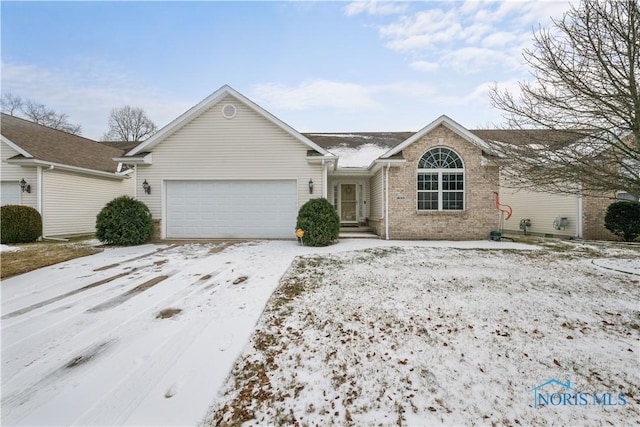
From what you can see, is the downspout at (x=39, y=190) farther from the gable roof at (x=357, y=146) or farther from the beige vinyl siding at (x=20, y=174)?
the gable roof at (x=357, y=146)

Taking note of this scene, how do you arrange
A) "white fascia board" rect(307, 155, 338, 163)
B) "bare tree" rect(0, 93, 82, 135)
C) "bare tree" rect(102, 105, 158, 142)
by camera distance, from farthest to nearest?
1. "bare tree" rect(102, 105, 158, 142)
2. "bare tree" rect(0, 93, 82, 135)
3. "white fascia board" rect(307, 155, 338, 163)

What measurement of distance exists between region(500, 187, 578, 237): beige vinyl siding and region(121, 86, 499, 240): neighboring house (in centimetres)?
290

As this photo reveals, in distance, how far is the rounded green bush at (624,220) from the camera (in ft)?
33.8

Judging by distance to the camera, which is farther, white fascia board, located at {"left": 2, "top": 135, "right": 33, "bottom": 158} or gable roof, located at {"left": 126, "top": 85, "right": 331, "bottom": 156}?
white fascia board, located at {"left": 2, "top": 135, "right": 33, "bottom": 158}

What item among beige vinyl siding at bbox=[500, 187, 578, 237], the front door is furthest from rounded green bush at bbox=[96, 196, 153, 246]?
beige vinyl siding at bbox=[500, 187, 578, 237]

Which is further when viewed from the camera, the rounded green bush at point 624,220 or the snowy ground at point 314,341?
the rounded green bush at point 624,220

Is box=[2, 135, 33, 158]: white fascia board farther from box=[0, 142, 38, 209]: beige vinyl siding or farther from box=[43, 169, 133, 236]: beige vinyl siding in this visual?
box=[43, 169, 133, 236]: beige vinyl siding

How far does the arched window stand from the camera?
10.7 metres

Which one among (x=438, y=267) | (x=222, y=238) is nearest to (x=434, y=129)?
(x=438, y=267)

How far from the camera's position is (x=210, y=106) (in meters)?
10.4

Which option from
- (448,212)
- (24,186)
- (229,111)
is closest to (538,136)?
(448,212)

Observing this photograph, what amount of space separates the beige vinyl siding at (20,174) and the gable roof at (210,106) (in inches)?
201

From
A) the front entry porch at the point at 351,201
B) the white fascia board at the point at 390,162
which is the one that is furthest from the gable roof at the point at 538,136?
the front entry porch at the point at 351,201

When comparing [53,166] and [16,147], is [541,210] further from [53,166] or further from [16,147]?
[16,147]
